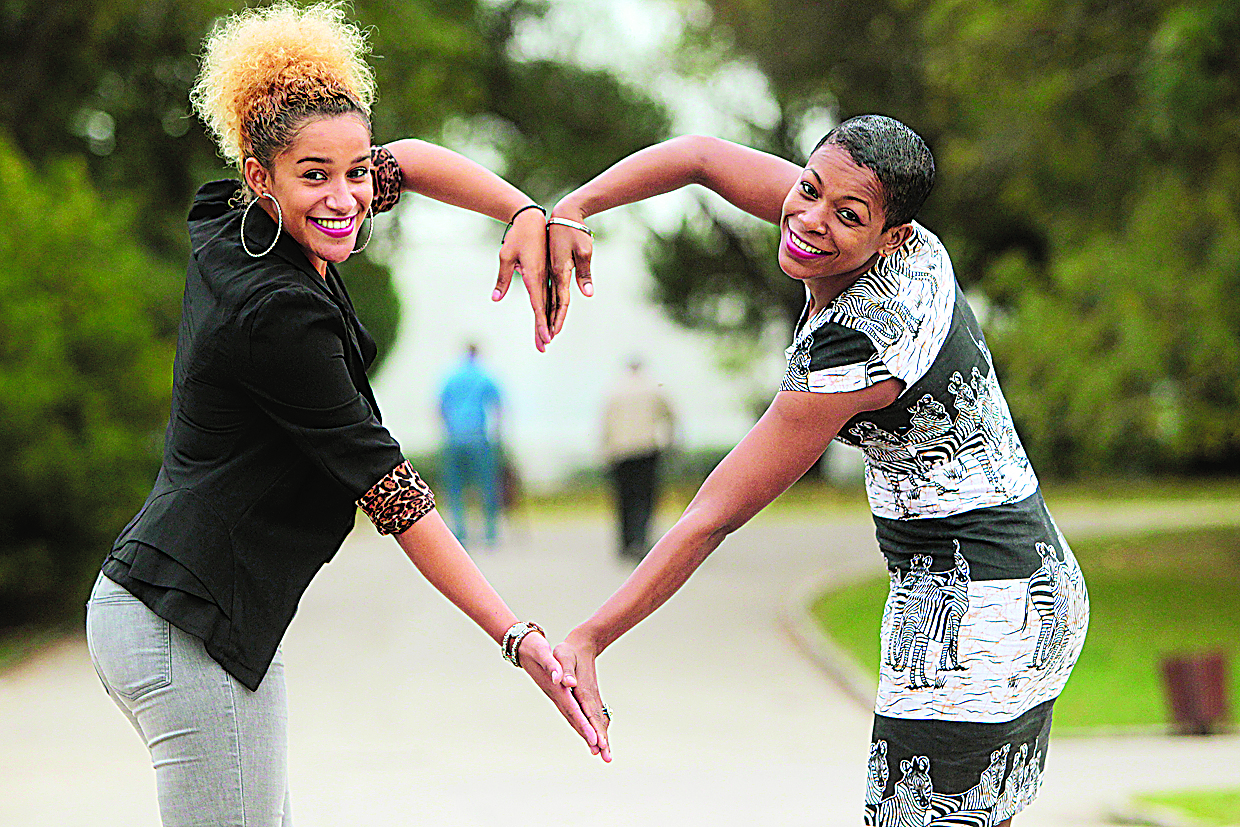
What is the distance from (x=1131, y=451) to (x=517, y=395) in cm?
1102

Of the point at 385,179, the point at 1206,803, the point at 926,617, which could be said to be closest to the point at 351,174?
the point at 385,179

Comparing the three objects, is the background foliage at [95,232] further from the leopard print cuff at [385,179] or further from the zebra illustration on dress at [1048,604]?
the zebra illustration on dress at [1048,604]

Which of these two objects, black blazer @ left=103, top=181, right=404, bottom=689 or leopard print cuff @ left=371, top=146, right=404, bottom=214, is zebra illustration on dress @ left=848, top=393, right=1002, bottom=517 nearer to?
black blazer @ left=103, top=181, right=404, bottom=689

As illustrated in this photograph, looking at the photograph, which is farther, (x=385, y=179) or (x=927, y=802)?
(x=385, y=179)

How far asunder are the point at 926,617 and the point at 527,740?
5.21 metres

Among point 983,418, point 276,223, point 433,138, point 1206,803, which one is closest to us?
point 276,223

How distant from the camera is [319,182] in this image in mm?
2676

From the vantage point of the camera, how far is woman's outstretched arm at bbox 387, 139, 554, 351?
126 inches

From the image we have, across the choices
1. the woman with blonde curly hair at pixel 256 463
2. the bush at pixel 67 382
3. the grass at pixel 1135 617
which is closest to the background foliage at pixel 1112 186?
the grass at pixel 1135 617

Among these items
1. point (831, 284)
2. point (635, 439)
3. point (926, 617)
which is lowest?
point (926, 617)

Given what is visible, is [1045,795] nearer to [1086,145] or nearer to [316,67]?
[316,67]

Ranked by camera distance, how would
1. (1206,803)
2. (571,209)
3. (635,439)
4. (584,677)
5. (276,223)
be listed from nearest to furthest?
1. (276,223)
2. (584,677)
3. (571,209)
4. (1206,803)
5. (635,439)

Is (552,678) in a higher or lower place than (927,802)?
higher

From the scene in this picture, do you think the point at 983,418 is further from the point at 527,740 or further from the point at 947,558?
the point at 527,740
